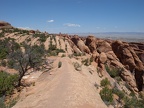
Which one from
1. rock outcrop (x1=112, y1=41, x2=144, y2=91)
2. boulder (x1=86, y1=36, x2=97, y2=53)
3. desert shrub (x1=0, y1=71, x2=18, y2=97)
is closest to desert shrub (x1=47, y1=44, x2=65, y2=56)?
boulder (x1=86, y1=36, x2=97, y2=53)

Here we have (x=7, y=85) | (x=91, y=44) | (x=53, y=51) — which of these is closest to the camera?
(x=7, y=85)

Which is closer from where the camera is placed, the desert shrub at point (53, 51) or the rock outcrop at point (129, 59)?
the desert shrub at point (53, 51)

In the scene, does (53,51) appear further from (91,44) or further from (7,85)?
(7,85)

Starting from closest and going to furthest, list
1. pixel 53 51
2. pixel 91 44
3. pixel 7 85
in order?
pixel 7 85, pixel 53 51, pixel 91 44

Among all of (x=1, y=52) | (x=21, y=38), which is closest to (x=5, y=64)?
(x=1, y=52)

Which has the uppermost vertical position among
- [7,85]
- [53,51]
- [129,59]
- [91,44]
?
[7,85]

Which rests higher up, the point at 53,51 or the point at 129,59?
the point at 53,51

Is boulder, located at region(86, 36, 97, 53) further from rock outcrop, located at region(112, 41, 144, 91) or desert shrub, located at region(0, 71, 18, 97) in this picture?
desert shrub, located at region(0, 71, 18, 97)

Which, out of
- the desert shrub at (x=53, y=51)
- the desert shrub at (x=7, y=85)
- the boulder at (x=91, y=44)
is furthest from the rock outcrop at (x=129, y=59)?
the desert shrub at (x=7, y=85)

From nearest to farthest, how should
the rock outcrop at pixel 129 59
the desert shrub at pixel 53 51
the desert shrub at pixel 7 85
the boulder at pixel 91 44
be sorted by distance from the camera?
the desert shrub at pixel 7 85, the desert shrub at pixel 53 51, the rock outcrop at pixel 129 59, the boulder at pixel 91 44

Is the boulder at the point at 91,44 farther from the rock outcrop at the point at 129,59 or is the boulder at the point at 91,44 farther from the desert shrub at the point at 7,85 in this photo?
the desert shrub at the point at 7,85

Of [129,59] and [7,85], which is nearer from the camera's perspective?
[7,85]

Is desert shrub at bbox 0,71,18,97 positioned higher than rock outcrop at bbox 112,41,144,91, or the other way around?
desert shrub at bbox 0,71,18,97

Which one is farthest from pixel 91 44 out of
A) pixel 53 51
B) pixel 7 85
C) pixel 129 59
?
pixel 7 85
